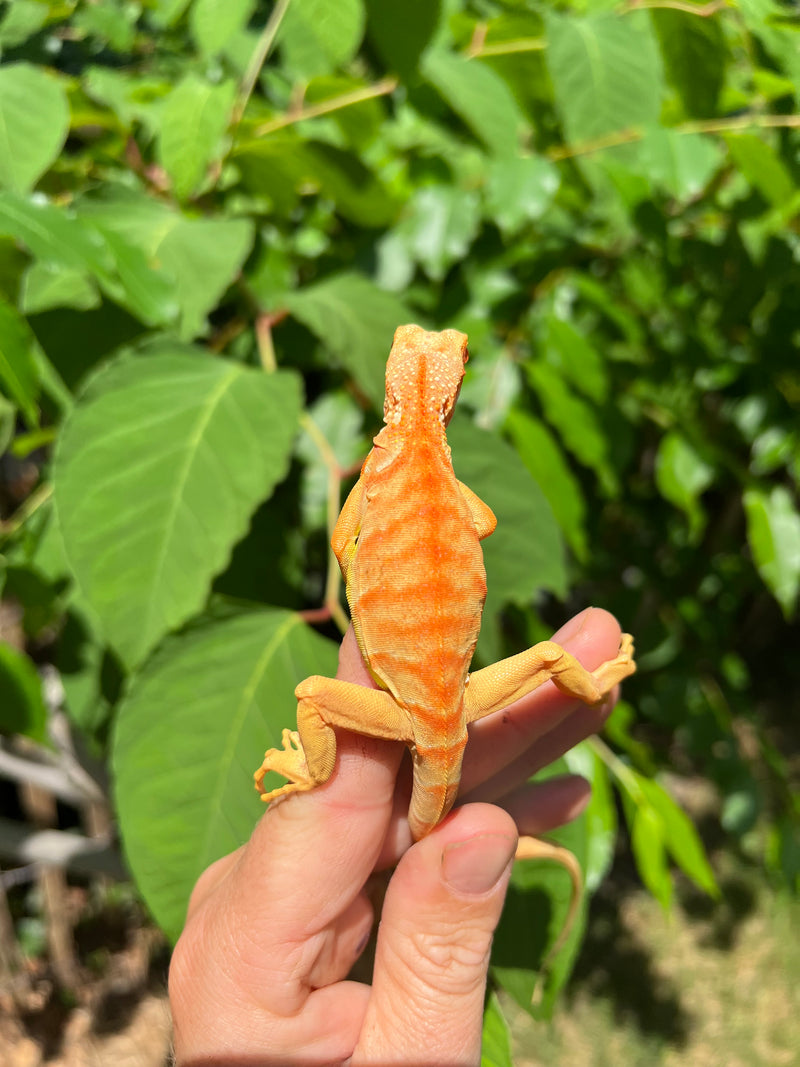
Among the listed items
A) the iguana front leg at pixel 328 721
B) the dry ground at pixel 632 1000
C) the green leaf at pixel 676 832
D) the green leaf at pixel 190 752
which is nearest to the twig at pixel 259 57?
the green leaf at pixel 190 752

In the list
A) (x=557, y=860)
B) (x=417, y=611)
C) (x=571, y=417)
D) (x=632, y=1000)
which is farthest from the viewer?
(x=632, y=1000)

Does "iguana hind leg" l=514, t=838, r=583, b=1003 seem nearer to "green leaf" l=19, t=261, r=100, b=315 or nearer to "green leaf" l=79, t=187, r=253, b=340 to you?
"green leaf" l=79, t=187, r=253, b=340

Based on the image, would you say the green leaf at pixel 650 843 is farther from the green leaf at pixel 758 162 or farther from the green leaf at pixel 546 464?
the green leaf at pixel 758 162

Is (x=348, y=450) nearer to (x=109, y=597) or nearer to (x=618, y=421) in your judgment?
(x=618, y=421)

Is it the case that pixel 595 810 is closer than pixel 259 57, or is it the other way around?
pixel 259 57

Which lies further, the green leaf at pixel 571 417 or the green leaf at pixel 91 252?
the green leaf at pixel 571 417

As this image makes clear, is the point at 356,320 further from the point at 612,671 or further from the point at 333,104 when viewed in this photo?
the point at 612,671

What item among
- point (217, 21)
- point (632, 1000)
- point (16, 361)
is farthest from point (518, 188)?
point (632, 1000)
